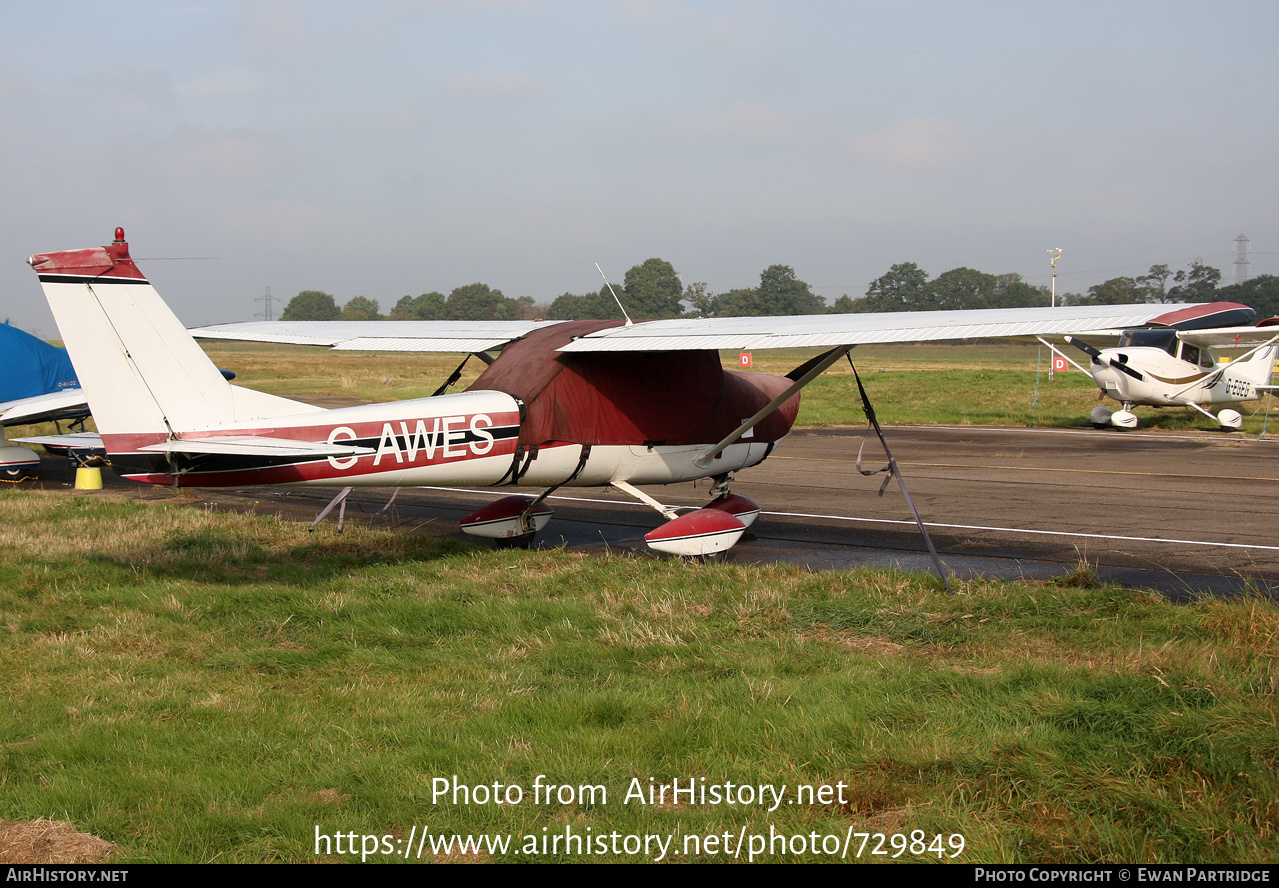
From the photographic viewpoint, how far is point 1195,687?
Answer: 5191 mm

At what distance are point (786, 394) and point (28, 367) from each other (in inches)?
644

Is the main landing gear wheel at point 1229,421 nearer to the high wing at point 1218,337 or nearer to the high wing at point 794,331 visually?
the high wing at point 1218,337

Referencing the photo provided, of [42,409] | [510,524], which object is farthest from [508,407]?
[42,409]

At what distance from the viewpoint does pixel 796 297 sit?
92.6 metres

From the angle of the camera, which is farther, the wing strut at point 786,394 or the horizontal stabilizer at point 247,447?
the wing strut at point 786,394

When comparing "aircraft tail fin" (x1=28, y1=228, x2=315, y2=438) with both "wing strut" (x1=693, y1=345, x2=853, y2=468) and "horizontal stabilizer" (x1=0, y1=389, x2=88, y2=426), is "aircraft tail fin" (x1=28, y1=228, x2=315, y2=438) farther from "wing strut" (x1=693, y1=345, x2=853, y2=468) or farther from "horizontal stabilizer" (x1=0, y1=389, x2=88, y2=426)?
"horizontal stabilizer" (x1=0, y1=389, x2=88, y2=426)

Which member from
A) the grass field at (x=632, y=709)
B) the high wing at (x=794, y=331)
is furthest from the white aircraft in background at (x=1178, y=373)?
the grass field at (x=632, y=709)

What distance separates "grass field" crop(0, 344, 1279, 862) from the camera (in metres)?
4.05

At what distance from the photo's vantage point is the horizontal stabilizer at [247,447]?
753 cm

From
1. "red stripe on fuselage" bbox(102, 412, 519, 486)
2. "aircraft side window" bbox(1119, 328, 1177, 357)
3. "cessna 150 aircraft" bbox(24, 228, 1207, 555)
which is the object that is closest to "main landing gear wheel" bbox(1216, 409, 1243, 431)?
"aircraft side window" bbox(1119, 328, 1177, 357)

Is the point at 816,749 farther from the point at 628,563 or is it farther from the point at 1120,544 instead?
the point at 1120,544

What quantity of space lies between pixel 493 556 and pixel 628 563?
1525mm

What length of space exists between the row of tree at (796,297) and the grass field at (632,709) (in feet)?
152

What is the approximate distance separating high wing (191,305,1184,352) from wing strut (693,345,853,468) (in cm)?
15
